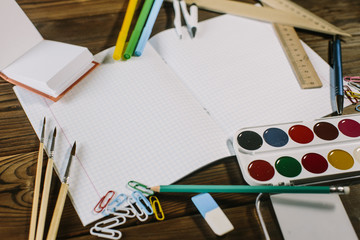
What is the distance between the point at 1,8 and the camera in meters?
0.73

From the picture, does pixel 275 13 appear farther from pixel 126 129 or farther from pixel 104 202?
pixel 104 202

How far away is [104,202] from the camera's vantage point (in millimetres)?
626

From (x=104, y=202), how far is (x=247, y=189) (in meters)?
0.29

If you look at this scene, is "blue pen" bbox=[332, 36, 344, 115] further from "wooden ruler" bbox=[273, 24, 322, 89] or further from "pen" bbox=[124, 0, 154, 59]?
"pen" bbox=[124, 0, 154, 59]

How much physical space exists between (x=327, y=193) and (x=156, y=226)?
339mm

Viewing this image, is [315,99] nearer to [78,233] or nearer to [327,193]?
[327,193]

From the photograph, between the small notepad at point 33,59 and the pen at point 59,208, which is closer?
the pen at point 59,208

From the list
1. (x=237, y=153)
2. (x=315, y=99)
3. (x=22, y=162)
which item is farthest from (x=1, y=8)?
(x=315, y=99)

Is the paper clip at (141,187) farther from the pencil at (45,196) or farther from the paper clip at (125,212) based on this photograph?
the pencil at (45,196)

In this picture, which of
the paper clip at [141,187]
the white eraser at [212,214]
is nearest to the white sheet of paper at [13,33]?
the paper clip at [141,187]

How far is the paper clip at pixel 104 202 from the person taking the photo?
0.62 m

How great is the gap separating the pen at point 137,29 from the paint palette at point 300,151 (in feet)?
1.24

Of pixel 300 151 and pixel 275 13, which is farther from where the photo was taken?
pixel 275 13

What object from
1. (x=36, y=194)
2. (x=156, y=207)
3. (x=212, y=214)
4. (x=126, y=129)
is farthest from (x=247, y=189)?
(x=36, y=194)
